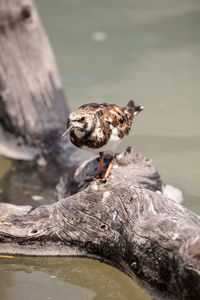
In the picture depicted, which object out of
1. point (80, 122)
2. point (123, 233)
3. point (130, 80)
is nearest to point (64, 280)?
point (123, 233)

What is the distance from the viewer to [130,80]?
23.1ft

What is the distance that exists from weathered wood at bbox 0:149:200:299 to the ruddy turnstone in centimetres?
28

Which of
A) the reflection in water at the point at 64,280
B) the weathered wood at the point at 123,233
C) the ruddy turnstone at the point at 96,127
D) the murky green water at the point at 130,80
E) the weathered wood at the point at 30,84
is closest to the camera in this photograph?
the weathered wood at the point at 123,233

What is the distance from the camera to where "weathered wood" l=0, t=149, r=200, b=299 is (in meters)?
2.95

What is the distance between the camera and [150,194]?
3379mm

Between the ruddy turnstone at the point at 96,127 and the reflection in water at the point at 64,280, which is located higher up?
the ruddy turnstone at the point at 96,127

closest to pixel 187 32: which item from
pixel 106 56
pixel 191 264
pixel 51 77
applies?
pixel 106 56

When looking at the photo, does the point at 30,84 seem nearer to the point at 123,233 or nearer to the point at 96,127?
the point at 96,127

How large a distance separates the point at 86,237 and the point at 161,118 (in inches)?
110

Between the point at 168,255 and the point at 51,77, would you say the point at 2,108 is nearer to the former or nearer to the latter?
the point at 51,77

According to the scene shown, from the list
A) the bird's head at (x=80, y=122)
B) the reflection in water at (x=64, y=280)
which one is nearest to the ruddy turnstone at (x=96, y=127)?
the bird's head at (x=80, y=122)

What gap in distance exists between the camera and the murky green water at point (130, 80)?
11.2 feet

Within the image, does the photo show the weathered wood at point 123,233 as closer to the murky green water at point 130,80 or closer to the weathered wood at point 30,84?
the murky green water at point 130,80

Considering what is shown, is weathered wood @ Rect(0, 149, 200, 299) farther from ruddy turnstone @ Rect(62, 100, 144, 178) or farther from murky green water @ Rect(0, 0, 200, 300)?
ruddy turnstone @ Rect(62, 100, 144, 178)
